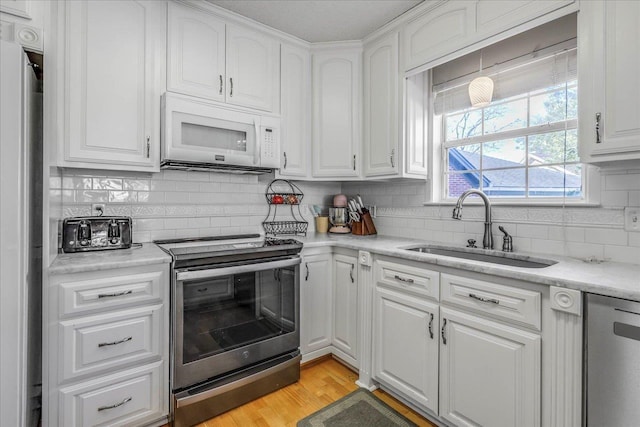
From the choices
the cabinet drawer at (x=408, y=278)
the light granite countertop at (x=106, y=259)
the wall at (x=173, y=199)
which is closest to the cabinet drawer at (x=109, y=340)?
the light granite countertop at (x=106, y=259)

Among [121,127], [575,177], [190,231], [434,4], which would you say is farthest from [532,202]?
[121,127]

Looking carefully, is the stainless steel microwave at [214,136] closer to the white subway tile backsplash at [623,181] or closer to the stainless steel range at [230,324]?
the stainless steel range at [230,324]

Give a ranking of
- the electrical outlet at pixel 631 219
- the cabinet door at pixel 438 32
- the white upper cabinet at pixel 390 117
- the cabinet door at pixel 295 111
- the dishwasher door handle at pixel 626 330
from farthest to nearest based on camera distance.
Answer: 1. the cabinet door at pixel 295 111
2. the white upper cabinet at pixel 390 117
3. the cabinet door at pixel 438 32
4. the electrical outlet at pixel 631 219
5. the dishwasher door handle at pixel 626 330

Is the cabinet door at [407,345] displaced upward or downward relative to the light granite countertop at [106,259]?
downward

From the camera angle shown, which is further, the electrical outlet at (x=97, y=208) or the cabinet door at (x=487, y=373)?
the electrical outlet at (x=97, y=208)

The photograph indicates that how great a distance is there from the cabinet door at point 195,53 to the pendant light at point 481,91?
1.67 m

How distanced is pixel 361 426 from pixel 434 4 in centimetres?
256

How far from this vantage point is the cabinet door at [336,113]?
2.62 meters

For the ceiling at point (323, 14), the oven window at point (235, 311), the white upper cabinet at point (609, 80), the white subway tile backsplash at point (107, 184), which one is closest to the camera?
the white upper cabinet at point (609, 80)

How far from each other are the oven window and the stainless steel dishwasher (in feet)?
5.03

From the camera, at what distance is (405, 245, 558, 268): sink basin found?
173 centimetres

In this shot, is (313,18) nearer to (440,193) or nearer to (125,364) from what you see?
(440,193)

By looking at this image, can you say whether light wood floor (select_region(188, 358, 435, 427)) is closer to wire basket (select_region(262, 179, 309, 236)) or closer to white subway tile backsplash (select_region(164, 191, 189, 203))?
wire basket (select_region(262, 179, 309, 236))

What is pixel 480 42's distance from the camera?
72.6 inches
